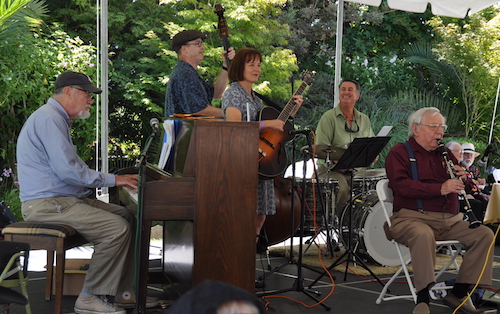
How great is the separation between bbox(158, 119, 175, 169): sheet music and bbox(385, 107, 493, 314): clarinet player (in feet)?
5.03

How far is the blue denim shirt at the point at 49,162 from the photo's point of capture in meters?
3.75

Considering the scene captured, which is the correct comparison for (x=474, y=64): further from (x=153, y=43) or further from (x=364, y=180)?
(x=364, y=180)

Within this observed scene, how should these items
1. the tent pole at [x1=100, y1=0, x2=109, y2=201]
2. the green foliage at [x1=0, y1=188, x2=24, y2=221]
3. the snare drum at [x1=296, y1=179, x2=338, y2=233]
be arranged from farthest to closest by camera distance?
the green foliage at [x1=0, y1=188, x2=24, y2=221]
the tent pole at [x1=100, y1=0, x2=109, y2=201]
the snare drum at [x1=296, y1=179, x2=338, y2=233]

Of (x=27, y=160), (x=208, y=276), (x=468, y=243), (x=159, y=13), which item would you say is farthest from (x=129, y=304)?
(x=159, y=13)

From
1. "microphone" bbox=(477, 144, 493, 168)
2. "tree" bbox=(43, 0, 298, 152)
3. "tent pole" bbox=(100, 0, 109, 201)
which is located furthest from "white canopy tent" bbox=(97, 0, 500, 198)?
"tree" bbox=(43, 0, 298, 152)

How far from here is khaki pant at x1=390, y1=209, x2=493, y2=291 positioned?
401cm

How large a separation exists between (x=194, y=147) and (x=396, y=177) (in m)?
1.56

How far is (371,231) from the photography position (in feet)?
18.1

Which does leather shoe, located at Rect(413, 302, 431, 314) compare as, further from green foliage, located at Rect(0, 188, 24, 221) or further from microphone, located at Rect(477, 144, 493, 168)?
green foliage, located at Rect(0, 188, 24, 221)

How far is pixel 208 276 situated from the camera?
3.42 metres

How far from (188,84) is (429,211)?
191cm

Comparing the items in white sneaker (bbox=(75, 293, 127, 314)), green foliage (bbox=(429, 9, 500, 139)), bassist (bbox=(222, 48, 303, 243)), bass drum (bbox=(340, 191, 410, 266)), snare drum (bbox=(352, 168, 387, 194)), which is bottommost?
white sneaker (bbox=(75, 293, 127, 314))

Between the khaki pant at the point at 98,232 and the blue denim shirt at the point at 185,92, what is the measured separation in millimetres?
1107

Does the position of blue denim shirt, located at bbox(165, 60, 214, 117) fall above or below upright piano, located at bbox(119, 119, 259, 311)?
above
